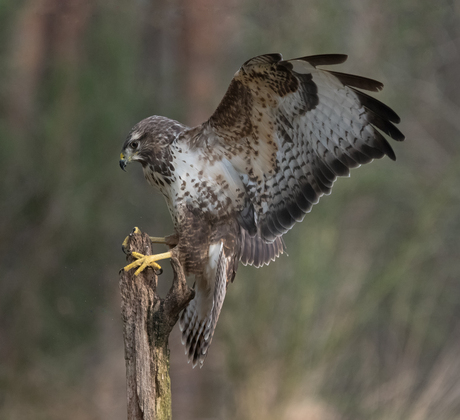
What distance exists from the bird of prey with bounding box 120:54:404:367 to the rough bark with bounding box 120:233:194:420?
127mm

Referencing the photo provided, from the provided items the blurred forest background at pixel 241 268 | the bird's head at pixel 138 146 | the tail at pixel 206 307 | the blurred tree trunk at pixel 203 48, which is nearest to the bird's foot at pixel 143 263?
the tail at pixel 206 307

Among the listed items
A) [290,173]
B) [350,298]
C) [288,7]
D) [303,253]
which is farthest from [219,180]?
[288,7]

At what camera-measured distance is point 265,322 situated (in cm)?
401

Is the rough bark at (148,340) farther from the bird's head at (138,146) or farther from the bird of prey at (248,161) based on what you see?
the bird's head at (138,146)

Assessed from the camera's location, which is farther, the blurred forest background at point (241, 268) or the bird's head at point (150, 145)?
the blurred forest background at point (241, 268)

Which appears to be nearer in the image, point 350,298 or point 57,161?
point 350,298

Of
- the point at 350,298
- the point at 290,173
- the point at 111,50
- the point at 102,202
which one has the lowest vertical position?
the point at 290,173

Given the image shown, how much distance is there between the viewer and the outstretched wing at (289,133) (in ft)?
6.78

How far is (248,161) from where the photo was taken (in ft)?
7.93

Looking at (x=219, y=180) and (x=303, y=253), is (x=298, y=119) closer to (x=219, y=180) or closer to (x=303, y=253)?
(x=219, y=180)

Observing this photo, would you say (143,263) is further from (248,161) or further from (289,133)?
(289,133)

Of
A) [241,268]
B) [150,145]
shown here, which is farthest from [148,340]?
[241,268]

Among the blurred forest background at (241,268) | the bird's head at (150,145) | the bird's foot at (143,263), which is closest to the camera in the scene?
the bird's foot at (143,263)

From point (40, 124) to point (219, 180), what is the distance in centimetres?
272
